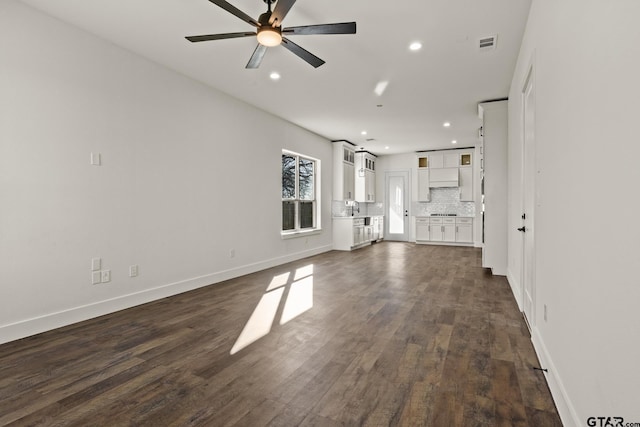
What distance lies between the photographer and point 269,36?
2.79 metres

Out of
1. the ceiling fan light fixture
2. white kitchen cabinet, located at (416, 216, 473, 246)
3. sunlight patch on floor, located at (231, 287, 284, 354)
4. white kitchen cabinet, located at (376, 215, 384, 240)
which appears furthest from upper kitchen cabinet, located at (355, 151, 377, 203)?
the ceiling fan light fixture

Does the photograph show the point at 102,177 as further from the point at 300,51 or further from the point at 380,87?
the point at 380,87

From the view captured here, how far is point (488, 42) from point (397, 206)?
771cm

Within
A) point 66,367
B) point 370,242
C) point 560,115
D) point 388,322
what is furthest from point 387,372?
point 370,242

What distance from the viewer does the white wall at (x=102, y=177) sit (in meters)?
2.89

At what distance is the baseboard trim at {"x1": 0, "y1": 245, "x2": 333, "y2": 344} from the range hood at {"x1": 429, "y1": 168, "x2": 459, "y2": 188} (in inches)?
262

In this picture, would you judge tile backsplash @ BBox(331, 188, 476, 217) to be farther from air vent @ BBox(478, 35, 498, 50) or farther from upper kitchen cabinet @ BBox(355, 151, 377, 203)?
air vent @ BBox(478, 35, 498, 50)

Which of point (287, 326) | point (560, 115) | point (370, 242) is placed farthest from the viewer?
point (370, 242)

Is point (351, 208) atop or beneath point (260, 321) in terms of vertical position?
atop

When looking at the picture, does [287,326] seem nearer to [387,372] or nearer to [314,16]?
[387,372]

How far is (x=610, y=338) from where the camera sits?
1.16 metres

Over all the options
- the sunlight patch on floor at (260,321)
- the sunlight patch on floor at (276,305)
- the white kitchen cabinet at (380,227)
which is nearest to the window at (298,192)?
the sunlight patch on floor at (276,305)

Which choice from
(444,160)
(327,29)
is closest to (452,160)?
(444,160)

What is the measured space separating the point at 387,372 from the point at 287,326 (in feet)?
3.81
